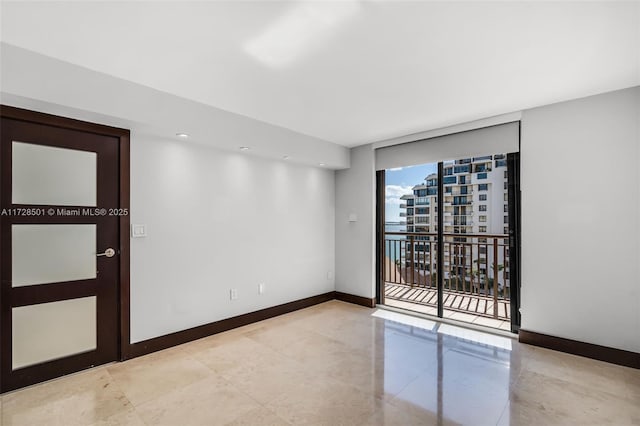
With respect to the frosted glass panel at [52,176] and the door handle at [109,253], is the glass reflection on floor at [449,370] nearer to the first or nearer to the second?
the door handle at [109,253]

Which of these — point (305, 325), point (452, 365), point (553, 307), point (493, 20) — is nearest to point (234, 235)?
point (305, 325)

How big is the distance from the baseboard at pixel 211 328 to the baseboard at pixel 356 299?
1.35 ft

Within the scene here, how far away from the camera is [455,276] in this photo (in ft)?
15.5

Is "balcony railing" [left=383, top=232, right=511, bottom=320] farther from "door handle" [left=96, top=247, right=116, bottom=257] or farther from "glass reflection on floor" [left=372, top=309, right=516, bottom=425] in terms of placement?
"door handle" [left=96, top=247, right=116, bottom=257]

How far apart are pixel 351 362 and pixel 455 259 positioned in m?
2.65

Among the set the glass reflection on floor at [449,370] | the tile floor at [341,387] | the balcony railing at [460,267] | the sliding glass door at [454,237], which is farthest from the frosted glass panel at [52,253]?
the balcony railing at [460,267]

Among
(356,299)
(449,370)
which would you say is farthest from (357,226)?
(449,370)

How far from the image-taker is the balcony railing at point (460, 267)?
4211mm

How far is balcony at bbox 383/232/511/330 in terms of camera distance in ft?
13.8

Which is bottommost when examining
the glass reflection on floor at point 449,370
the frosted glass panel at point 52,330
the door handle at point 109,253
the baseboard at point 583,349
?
the glass reflection on floor at point 449,370

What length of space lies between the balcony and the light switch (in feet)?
11.3

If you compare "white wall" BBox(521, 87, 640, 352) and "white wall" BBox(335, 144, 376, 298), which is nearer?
"white wall" BBox(521, 87, 640, 352)

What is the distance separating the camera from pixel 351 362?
2867 millimetres

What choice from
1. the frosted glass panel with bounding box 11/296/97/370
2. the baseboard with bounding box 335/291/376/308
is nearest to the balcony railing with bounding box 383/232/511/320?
the baseboard with bounding box 335/291/376/308
